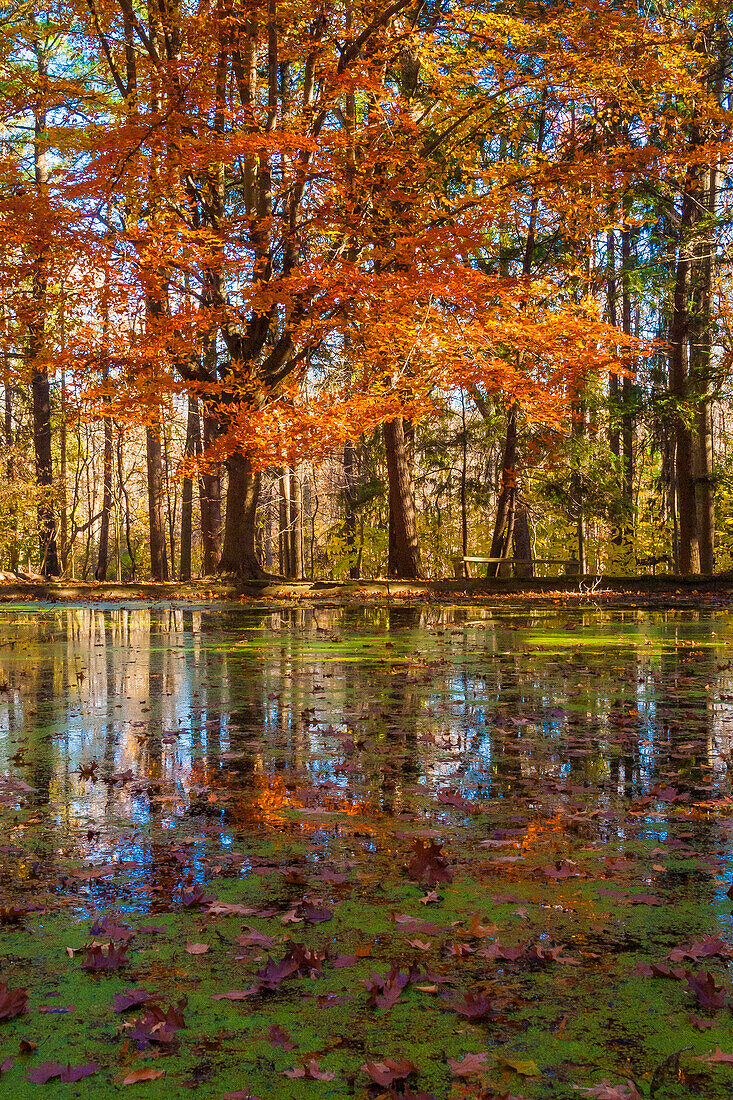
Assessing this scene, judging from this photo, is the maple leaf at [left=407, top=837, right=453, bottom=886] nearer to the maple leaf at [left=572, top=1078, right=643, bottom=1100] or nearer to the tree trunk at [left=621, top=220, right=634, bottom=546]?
the maple leaf at [left=572, top=1078, right=643, bottom=1100]

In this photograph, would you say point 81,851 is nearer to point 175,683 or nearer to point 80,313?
point 175,683

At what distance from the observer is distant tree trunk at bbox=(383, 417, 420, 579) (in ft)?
61.5

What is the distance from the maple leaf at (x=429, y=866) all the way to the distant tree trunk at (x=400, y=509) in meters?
16.0

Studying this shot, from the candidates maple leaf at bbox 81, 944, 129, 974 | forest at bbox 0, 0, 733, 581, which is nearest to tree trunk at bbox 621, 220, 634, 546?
forest at bbox 0, 0, 733, 581

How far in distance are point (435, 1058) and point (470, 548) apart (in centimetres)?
3850

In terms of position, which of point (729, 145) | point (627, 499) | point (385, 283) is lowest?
point (627, 499)

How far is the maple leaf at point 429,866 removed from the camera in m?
2.77

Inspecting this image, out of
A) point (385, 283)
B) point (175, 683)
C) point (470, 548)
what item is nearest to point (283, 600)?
point (385, 283)

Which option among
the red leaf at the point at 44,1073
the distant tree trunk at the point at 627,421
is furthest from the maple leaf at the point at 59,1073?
the distant tree trunk at the point at 627,421

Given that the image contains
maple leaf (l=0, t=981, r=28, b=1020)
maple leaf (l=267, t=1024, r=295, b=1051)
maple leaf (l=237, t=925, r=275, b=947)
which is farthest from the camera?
maple leaf (l=237, t=925, r=275, b=947)

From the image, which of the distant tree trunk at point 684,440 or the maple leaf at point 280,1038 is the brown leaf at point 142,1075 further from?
the distant tree trunk at point 684,440

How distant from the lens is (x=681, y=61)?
1458 cm

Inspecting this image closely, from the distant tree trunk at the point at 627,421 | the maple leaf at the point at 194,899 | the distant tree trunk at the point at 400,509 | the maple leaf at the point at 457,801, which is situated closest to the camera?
the maple leaf at the point at 194,899

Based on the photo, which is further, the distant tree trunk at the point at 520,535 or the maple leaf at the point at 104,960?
the distant tree trunk at the point at 520,535
